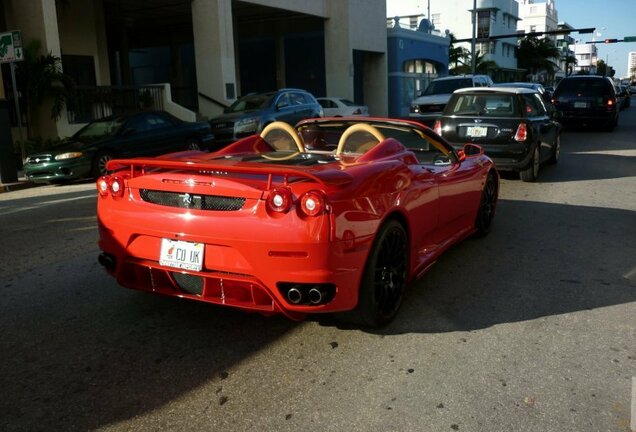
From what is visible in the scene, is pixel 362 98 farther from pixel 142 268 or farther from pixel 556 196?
→ pixel 142 268

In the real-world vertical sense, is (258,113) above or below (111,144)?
above

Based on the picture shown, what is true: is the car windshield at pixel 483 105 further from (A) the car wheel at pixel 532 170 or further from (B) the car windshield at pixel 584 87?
(B) the car windshield at pixel 584 87

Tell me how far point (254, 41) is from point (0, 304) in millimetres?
32601

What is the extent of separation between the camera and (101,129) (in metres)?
13.0

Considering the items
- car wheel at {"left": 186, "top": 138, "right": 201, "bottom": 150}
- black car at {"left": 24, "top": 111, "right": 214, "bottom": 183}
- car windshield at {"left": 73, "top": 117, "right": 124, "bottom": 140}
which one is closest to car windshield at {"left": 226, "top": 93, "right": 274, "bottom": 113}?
black car at {"left": 24, "top": 111, "right": 214, "bottom": 183}

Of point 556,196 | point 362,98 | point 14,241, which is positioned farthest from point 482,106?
point 362,98

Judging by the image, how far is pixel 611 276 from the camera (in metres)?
5.28

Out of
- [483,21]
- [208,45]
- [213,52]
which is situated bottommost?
[213,52]

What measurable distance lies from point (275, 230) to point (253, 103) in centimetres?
1351

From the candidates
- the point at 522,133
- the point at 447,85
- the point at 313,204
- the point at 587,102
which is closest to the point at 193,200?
the point at 313,204

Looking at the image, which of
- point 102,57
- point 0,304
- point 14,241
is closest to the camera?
point 0,304

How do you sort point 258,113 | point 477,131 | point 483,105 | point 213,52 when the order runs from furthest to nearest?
point 213,52 → point 258,113 → point 483,105 → point 477,131

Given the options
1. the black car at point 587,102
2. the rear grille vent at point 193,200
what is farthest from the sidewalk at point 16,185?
the black car at point 587,102

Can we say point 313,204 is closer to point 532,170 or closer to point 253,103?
point 532,170
